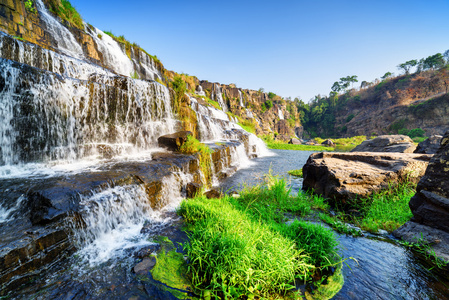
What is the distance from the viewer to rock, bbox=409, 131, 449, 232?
9.20 feet

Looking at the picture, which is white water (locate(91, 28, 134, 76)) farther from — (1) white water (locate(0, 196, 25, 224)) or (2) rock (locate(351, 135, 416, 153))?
(2) rock (locate(351, 135, 416, 153))

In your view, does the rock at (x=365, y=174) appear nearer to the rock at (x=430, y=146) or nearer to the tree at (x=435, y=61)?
the rock at (x=430, y=146)

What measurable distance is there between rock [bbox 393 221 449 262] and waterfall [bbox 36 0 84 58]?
49.8 ft

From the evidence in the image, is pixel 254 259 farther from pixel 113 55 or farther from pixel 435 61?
pixel 435 61

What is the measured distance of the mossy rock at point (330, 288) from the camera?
196 centimetres

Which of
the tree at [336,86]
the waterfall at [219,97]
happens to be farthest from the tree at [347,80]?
the waterfall at [219,97]

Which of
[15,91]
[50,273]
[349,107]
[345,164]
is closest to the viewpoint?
[50,273]

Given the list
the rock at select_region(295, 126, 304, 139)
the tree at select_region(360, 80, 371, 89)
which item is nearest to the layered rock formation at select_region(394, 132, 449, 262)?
the rock at select_region(295, 126, 304, 139)

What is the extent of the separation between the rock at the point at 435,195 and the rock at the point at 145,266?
4.47 meters

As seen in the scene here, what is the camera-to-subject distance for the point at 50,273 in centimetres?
235

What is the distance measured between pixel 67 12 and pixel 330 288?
61.2 ft

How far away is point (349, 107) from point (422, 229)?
74113mm

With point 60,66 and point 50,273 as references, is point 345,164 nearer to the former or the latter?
point 50,273

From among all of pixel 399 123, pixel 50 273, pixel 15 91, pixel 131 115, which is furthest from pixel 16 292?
pixel 399 123
